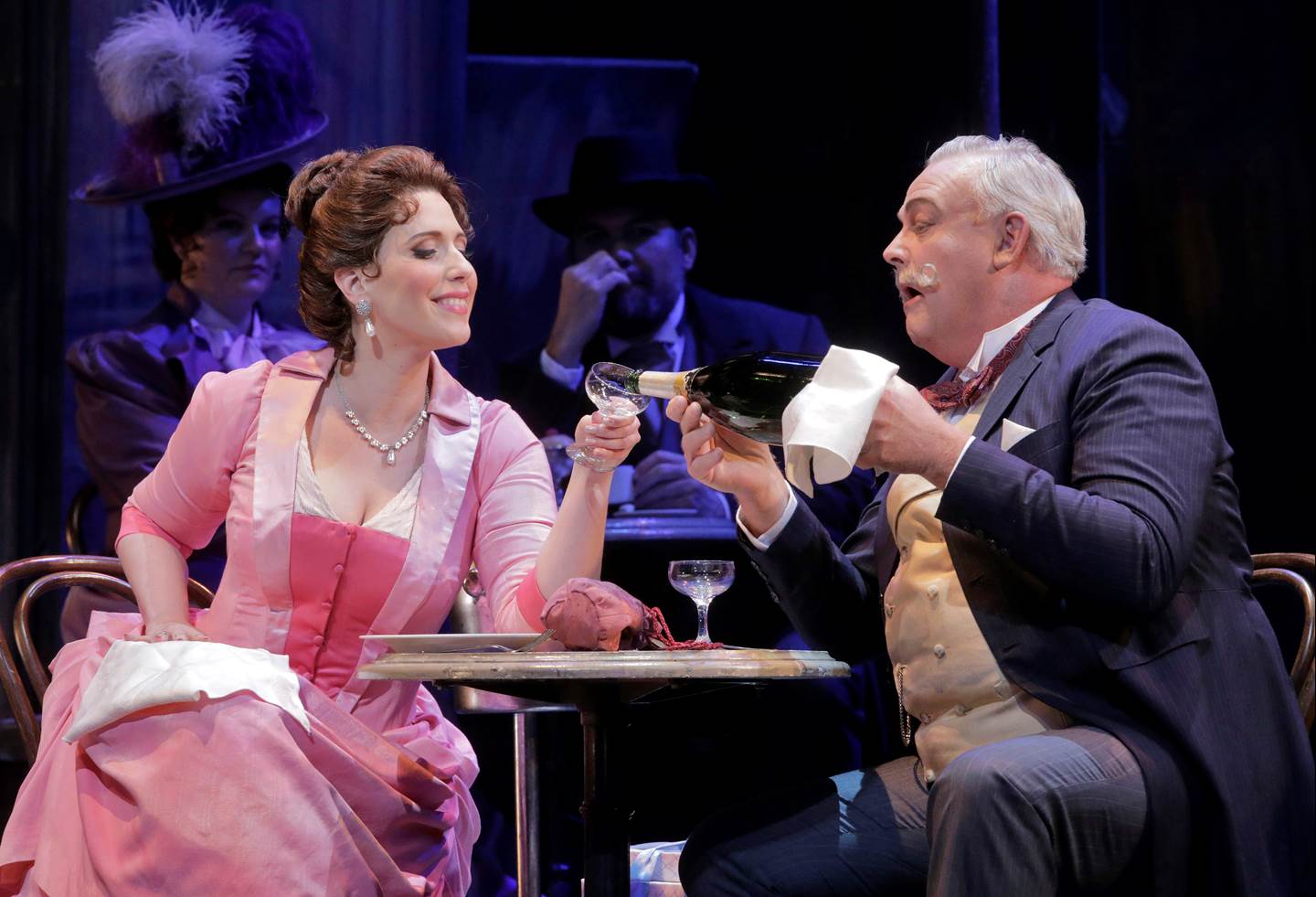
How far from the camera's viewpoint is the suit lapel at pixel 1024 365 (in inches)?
80.0

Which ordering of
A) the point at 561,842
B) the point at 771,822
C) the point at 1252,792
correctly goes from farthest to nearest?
the point at 561,842
the point at 771,822
the point at 1252,792

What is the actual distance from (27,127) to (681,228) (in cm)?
217

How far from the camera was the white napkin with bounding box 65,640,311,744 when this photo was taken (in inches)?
77.8

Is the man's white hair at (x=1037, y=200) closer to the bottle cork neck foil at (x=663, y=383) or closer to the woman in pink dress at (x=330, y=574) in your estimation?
the bottle cork neck foil at (x=663, y=383)

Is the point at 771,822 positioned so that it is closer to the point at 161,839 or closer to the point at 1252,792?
the point at 1252,792

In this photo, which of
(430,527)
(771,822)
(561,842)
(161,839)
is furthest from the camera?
(561,842)

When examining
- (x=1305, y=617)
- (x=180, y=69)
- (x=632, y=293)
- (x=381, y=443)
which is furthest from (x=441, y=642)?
(x=180, y=69)

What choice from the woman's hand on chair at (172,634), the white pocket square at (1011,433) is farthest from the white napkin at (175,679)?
the white pocket square at (1011,433)

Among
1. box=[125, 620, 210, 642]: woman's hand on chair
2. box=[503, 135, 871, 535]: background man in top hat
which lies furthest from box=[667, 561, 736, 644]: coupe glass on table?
box=[503, 135, 871, 535]: background man in top hat

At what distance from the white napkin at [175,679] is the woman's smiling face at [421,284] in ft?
2.37

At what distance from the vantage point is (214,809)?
6.34 feet

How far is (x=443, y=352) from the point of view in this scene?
15.1 ft

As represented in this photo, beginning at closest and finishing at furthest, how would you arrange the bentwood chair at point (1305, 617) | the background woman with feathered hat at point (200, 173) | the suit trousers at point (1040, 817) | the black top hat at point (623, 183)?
the suit trousers at point (1040, 817) → the bentwood chair at point (1305, 617) → the background woman with feathered hat at point (200, 173) → the black top hat at point (623, 183)

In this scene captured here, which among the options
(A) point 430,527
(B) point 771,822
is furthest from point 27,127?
(B) point 771,822
